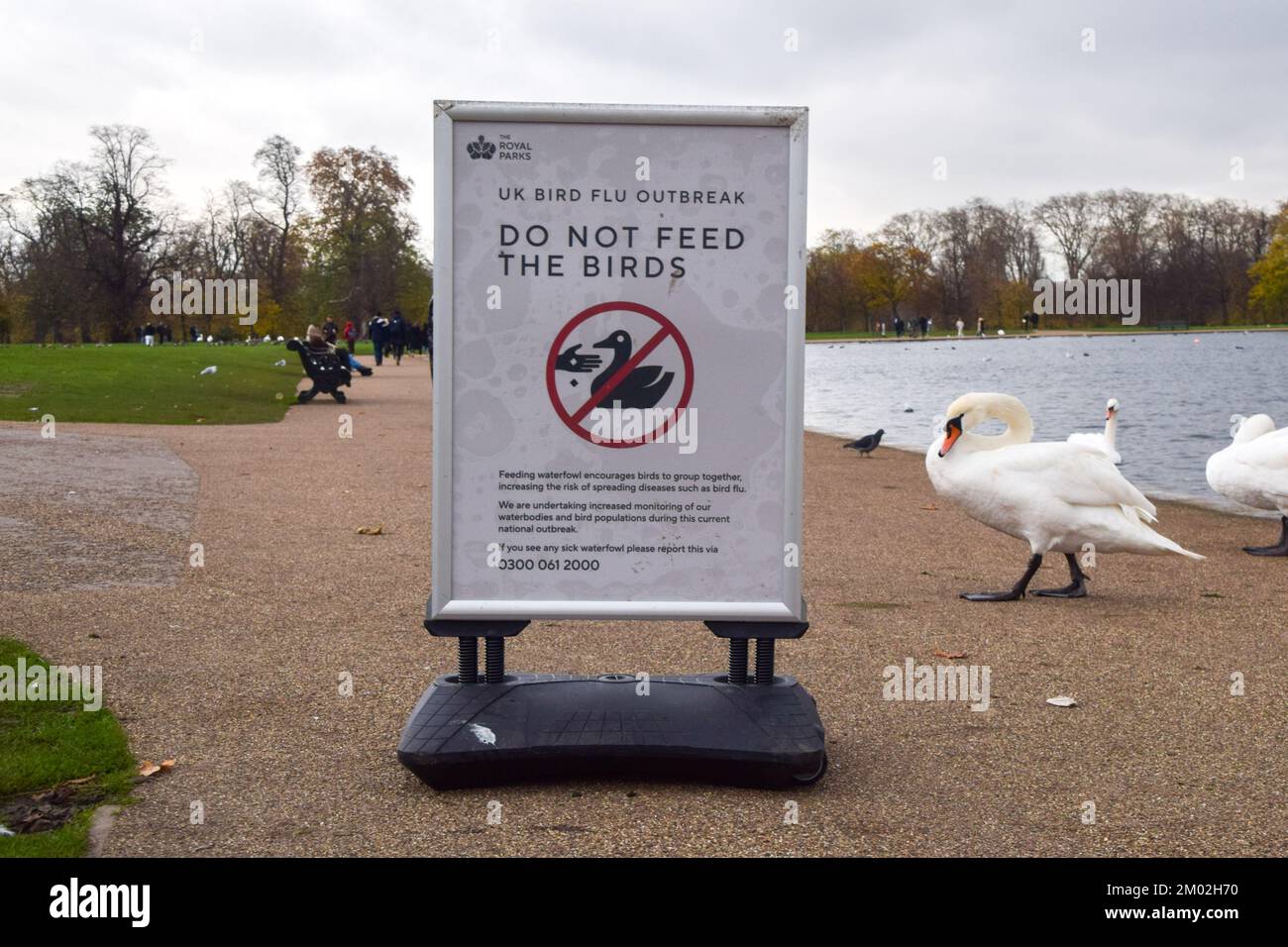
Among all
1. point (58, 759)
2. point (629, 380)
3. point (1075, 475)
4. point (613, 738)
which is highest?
point (629, 380)

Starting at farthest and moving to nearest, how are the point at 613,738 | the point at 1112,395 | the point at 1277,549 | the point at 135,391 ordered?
the point at 1112,395 < the point at 135,391 < the point at 1277,549 < the point at 613,738

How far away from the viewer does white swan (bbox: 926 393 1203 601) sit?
24.9 feet

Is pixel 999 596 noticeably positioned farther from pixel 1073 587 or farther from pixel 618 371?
pixel 618 371

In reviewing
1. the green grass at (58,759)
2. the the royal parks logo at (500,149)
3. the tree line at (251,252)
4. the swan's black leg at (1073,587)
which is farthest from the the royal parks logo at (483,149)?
the tree line at (251,252)

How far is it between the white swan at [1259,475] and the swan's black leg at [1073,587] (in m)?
2.70

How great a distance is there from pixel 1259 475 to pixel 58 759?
28.3ft

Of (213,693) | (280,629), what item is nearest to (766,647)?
(213,693)

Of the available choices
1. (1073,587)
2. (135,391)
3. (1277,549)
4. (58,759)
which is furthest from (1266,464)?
(135,391)

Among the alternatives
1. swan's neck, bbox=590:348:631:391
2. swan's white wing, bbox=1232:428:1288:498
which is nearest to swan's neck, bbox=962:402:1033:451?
swan's white wing, bbox=1232:428:1288:498

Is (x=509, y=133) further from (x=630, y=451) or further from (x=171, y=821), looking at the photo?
(x=171, y=821)

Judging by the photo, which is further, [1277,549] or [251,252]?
[251,252]

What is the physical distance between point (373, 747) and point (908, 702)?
7.14ft

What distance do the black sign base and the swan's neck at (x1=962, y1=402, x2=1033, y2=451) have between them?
3774 millimetres

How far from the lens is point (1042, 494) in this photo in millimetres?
7590
